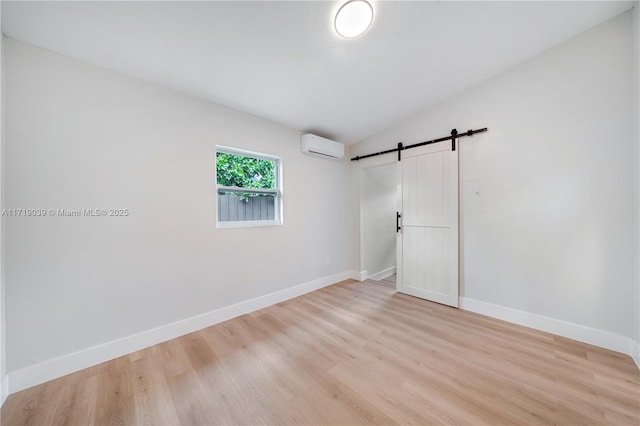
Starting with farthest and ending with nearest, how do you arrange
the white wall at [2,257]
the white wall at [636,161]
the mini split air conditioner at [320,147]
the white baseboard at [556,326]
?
the mini split air conditioner at [320,147], the white baseboard at [556,326], the white wall at [636,161], the white wall at [2,257]

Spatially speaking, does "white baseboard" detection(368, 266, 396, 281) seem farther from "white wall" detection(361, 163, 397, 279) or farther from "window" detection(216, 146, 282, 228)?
"window" detection(216, 146, 282, 228)

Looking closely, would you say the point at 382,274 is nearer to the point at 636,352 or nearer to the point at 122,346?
the point at 636,352

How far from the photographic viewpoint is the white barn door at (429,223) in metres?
2.87

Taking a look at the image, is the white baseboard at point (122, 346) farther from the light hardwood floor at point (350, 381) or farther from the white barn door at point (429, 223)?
the white barn door at point (429, 223)

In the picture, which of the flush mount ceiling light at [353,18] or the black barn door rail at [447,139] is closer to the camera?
the flush mount ceiling light at [353,18]

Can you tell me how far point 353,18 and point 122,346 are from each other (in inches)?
131

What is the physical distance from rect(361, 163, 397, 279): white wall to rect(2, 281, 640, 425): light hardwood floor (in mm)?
1830

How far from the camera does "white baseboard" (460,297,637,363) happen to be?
193 centimetres

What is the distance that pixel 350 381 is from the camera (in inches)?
63.0

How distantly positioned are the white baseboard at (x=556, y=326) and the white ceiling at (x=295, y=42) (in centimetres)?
267

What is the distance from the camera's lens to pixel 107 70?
73.8 inches

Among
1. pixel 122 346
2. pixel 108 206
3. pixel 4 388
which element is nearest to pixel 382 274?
pixel 122 346

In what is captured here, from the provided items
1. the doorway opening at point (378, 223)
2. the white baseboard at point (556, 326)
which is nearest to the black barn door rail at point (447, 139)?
the doorway opening at point (378, 223)

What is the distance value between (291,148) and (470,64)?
227 centimetres
